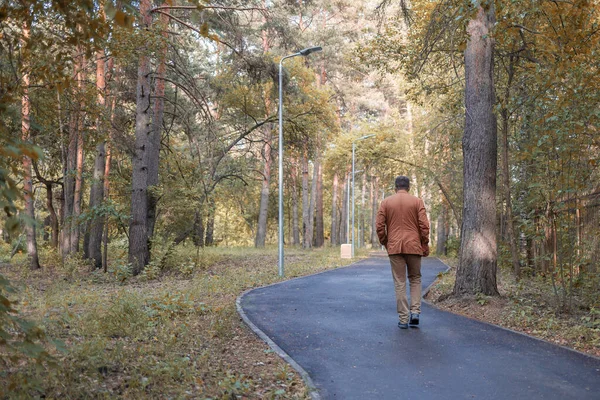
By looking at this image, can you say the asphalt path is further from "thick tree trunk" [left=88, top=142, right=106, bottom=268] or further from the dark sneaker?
"thick tree trunk" [left=88, top=142, right=106, bottom=268]

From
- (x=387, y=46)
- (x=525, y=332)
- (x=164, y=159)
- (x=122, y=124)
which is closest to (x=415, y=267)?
(x=525, y=332)

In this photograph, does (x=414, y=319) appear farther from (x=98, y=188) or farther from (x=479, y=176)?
(x=98, y=188)

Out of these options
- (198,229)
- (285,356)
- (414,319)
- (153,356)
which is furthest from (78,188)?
(285,356)

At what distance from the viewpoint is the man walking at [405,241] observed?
7922 mm

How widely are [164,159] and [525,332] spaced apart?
14.4m

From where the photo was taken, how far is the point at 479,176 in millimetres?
10219

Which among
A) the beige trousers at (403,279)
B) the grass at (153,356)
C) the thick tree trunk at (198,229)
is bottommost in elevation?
the grass at (153,356)

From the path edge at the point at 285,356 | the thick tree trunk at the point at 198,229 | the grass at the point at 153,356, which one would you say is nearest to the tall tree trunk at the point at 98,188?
the thick tree trunk at the point at 198,229

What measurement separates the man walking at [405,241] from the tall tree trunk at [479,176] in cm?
255

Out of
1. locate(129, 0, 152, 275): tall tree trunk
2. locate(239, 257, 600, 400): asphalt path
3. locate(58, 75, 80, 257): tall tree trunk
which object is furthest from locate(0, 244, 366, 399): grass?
locate(58, 75, 80, 257): tall tree trunk

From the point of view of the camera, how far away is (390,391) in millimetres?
5043

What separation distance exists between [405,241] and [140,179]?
1207cm

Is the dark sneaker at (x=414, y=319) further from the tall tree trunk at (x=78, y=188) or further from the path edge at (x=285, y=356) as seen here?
the tall tree trunk at (x=78, y=188)

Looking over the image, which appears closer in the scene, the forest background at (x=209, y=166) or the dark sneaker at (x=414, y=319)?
the forest background at (x=209, y=166)
